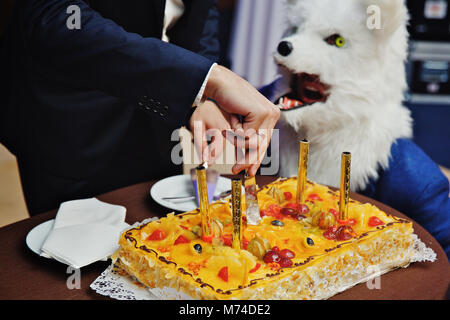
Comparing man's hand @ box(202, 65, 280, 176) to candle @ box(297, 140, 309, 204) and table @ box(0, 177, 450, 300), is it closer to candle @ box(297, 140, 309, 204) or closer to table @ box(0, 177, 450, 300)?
candle @ box(297, 140, 309, 204)

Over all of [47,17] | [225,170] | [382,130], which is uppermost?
[47,17]

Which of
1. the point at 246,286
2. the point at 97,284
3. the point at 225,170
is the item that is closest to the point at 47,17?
the point at 97,284

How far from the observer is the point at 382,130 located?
1.34 meters

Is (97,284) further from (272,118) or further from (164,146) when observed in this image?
(164,146)

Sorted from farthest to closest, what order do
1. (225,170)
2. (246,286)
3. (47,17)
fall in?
(225,170), (47,17), (246,286)

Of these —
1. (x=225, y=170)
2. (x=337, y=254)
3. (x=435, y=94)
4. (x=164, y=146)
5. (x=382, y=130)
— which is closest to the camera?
(x=337, y=254)

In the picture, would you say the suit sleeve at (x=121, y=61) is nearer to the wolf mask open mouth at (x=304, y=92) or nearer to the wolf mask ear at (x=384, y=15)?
the wolf mask open mouth at (x=304, y=92)

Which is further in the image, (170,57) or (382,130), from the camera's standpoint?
(382,130)

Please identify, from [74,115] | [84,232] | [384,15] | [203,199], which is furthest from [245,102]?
[74,115]

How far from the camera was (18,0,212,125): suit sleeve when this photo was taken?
97 centimetres

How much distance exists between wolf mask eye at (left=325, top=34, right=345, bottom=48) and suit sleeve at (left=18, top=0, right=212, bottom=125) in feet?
1.66

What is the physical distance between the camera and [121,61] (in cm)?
99

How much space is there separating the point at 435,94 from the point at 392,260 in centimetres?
304

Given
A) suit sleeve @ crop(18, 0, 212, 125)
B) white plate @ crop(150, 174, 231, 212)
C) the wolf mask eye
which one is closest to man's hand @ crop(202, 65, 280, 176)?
suit sleeve @ crop(18, 0, 212, 125)
